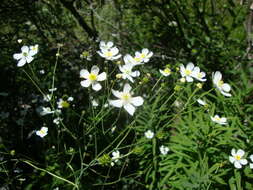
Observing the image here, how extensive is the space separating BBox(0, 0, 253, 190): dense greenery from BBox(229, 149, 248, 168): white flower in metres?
0.07

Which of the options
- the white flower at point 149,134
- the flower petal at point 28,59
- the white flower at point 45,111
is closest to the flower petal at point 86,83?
the flower petal at point 28,59

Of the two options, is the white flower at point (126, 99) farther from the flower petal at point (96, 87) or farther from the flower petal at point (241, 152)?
the flower petal at point (241, 152)

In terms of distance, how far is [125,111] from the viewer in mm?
3115

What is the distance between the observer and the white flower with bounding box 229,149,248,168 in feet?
6.33

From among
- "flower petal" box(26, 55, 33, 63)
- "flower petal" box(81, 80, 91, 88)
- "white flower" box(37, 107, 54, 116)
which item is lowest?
"white flower" box(37, 107, 54, 116)

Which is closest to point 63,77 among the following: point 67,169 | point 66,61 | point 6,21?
point 66,61

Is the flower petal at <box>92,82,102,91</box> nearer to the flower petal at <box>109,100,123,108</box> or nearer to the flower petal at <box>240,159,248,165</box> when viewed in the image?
the flower petal at <box>109,100,123,108</box>

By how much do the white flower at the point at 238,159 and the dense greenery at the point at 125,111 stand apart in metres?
0.07

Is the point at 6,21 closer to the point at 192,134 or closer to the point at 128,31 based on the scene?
the point at 128,31

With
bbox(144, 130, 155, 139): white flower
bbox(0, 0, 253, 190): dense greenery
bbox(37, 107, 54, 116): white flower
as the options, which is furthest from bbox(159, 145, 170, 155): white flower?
bbox(37, 107, 54, 116): white flower

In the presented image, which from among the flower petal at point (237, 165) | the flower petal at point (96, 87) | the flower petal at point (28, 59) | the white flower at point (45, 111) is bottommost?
the flower petal at point (237, 165)

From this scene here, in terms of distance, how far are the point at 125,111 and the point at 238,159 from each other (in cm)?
148

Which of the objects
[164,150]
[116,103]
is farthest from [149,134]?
[116,103]

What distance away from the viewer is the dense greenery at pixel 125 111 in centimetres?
190
